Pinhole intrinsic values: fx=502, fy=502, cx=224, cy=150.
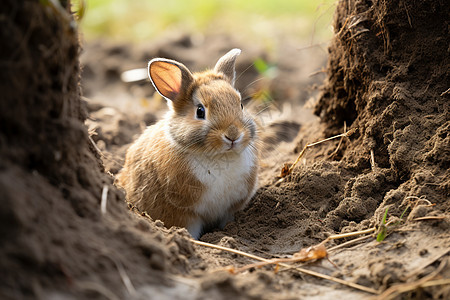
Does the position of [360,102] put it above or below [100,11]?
below

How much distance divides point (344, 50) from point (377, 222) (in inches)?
75.2

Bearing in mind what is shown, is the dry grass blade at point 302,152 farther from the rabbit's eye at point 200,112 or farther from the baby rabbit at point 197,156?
the rabbit's eye at point 200,112

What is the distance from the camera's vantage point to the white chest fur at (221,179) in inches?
177

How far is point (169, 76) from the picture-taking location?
184 inches

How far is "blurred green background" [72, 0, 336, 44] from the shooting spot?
11.3m

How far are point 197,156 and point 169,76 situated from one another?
2.70 ft

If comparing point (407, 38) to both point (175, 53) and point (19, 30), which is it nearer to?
point (19, 30)

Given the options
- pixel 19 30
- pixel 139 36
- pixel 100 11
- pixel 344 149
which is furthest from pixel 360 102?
pixel 100 11

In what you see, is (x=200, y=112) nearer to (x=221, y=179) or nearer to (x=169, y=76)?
(x=169, y=76)

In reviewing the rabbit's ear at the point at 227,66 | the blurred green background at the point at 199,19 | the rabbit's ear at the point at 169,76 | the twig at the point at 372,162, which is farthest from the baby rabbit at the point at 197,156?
the blurred green background at the point at 199,19

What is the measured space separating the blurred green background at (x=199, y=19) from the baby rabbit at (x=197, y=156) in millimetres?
6219

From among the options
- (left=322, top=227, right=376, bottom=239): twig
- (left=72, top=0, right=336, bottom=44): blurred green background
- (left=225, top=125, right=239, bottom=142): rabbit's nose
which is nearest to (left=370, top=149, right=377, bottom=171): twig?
(left=322, top=227, right=376, bottom=239): twig

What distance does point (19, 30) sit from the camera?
2674mm

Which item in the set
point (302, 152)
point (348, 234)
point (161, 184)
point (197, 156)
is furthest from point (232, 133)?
point (348, 234)
